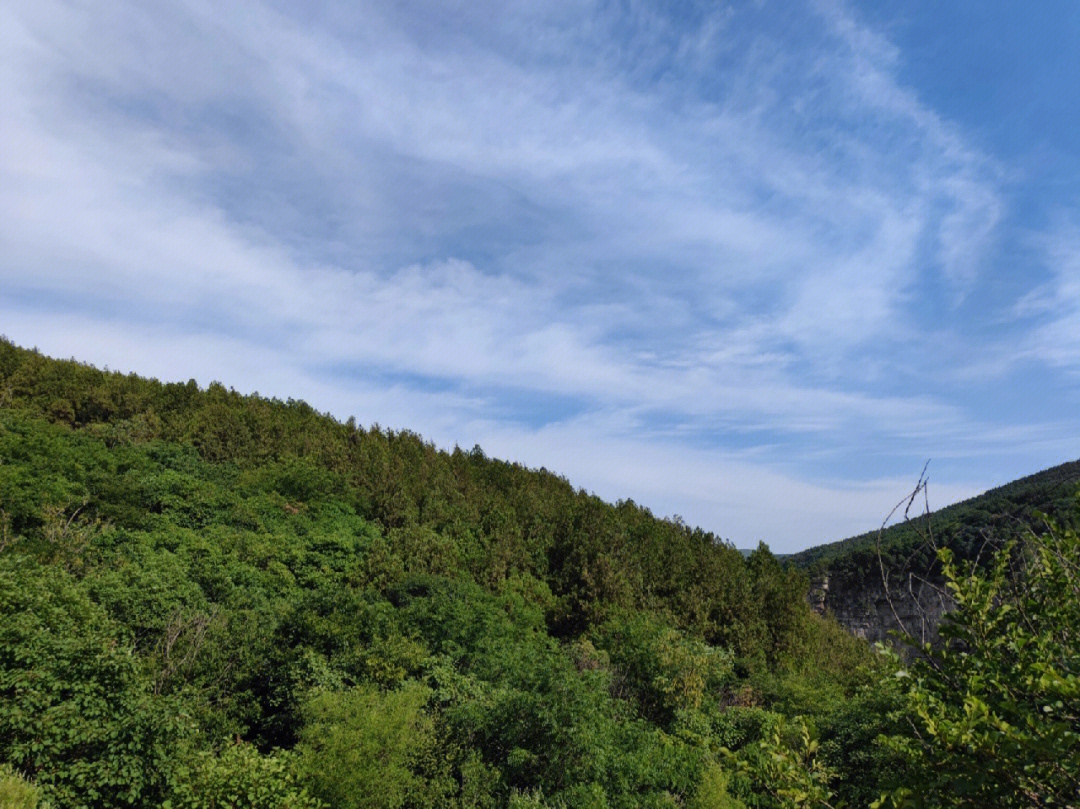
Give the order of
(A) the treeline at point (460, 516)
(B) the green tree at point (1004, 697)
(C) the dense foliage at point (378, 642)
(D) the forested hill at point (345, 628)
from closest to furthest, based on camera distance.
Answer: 1. (B) the green tree at point (1004, 697)
2. (C) the dense foliage at point (378, 642)
3. (D) the forested hill at point (345, 628)
4. (A) the treeline at point (460, 516)

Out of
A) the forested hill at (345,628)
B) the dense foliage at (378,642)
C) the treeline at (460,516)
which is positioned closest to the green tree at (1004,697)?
the dense foliage at (378,642)

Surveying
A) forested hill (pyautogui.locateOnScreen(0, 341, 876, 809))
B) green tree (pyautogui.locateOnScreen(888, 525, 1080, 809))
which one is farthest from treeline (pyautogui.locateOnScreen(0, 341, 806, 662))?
green tree (pyautogui.locateOnScreen(888, 525, 1080, 809))

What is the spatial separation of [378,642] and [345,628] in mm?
1757

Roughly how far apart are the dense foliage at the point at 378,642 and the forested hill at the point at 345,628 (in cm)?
12

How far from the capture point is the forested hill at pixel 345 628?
49.8ft

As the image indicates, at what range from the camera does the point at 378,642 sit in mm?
25312

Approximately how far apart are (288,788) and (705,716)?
1812 cm

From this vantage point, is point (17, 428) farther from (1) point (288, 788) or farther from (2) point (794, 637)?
(2) point (794, 637)

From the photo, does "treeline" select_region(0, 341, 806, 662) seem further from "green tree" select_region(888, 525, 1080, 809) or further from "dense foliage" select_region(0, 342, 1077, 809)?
"green tree" select_region(888, 525, 1080, 809)

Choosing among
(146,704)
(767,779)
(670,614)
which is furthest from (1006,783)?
(670,614)

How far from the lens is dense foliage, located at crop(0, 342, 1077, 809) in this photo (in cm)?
1400

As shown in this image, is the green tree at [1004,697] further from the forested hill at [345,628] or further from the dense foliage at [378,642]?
the forested hill at [345,628]

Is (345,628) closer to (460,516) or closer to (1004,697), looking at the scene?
(460,516)

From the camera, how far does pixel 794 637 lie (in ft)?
137
